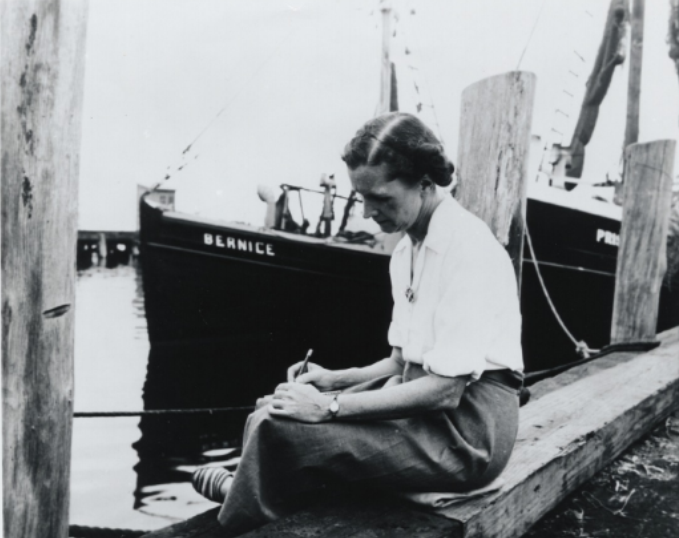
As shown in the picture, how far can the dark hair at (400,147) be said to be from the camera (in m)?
1.60

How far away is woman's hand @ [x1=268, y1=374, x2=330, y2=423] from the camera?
1.59 metres

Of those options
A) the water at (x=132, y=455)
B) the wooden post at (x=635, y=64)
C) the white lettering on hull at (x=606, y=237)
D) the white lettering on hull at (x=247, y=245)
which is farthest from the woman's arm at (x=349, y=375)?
the wooden post at (x=635, y=64)

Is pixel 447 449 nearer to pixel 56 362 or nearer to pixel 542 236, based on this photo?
pixel 56 362

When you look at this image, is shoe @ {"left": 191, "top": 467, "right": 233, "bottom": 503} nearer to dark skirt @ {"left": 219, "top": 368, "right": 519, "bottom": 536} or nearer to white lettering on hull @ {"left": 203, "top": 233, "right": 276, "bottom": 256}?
dark skirt @ {"left": 219, "top": 368, "right": 519, "bottom": 536}

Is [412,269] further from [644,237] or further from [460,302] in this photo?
[644,237]

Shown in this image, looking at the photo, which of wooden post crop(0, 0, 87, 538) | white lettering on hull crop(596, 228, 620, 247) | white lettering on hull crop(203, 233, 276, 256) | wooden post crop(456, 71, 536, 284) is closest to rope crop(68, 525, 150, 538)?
wooden post crop(0, 0, 87, 538)

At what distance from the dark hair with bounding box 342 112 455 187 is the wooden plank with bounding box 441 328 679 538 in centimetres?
90

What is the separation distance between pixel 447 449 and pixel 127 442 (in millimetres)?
5468

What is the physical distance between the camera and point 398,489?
171cm

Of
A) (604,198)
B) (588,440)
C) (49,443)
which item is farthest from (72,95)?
(604,198)

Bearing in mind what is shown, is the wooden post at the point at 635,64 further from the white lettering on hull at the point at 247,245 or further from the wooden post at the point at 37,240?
the wooden post at the point at 37,240

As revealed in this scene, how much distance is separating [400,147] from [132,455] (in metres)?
5.30

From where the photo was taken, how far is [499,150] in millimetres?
2568

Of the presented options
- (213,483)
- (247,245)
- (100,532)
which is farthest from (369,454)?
(247,245)
